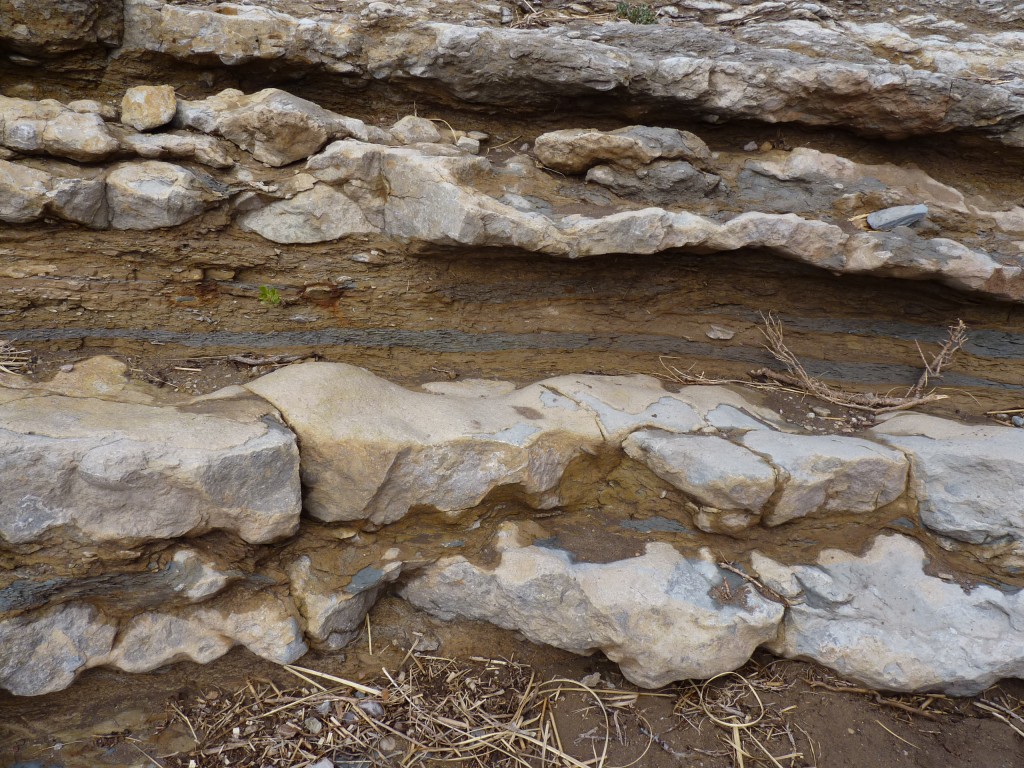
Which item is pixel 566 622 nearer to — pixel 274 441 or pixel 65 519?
pixel 274 441

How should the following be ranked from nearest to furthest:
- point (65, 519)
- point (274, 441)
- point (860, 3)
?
point (65, 519)
point (274, 441)
point (860, 3)

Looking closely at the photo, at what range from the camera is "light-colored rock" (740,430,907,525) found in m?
2.61

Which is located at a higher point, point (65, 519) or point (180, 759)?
point (65, 519)

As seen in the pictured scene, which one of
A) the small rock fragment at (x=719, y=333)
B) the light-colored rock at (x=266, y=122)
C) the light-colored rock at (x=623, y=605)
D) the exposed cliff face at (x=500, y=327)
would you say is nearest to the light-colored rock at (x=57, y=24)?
the exposed cliff face at (x=500, y=327)

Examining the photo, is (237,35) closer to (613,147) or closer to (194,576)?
(613,147)

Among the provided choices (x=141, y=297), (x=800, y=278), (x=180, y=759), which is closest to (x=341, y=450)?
(x=141, y=297)

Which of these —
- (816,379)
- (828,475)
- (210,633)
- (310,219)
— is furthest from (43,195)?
(816,379)

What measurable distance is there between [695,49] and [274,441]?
2.77 meters

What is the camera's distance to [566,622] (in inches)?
99.9

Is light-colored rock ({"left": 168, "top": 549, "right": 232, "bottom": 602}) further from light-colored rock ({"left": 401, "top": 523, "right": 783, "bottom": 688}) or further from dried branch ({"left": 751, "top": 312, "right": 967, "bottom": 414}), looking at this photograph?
dried branch ({"left": 751, "top": 312, "right": 967, "bottom": 414})

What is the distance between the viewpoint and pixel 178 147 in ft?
8.55

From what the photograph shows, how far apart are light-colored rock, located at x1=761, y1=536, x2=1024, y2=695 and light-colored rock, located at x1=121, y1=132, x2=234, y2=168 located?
9.47 ft

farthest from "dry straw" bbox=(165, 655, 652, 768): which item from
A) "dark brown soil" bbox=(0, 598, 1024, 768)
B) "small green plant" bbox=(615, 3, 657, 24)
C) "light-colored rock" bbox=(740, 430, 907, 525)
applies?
"small green plant" bbox=(615, 3, 657, 24)

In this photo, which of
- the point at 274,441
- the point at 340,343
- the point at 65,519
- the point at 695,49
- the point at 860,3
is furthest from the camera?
the point at 860,3
